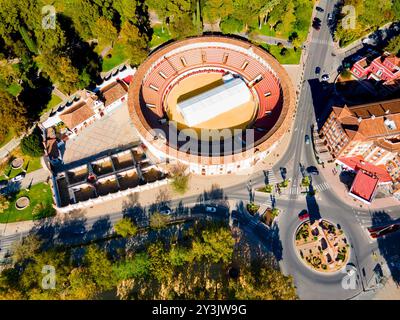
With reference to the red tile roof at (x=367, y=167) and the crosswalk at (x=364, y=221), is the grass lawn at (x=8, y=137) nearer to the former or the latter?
the red tile roof at (x=367, y=167)

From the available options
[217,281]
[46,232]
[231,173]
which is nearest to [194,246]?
[217,281]

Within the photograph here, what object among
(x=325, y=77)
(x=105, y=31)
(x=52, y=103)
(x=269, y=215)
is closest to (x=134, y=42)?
(x=105, y=31)

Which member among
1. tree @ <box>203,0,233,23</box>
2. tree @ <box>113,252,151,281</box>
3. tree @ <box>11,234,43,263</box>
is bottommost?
tree @ <box>113,252,151,281</box>

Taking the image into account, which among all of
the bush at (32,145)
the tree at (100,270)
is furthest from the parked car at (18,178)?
the tree at (100,270)

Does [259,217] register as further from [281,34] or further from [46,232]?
[281,34]

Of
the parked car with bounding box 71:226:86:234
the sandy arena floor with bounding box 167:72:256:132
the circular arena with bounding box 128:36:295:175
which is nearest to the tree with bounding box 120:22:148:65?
the circular arena with bounding box 128:36:295:175

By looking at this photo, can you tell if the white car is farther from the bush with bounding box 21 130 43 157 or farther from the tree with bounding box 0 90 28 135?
the tree with bounding box 0 90 28 135
